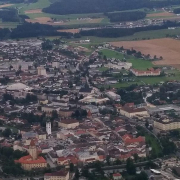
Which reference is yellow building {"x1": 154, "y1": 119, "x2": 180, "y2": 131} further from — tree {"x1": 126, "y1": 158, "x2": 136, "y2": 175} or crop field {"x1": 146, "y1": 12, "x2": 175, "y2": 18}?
crop field {"x1": 146, "y1": 12, "x2": 175, "y2": 18}

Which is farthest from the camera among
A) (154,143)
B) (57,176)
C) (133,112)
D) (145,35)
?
(145,35)

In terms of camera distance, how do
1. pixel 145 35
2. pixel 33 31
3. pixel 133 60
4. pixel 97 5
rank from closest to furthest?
pixel 133 60
pixel 145 35
pixel 33 31
pixel 97 5

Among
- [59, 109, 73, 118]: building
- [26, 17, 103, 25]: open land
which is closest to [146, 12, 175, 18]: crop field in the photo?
[26, 17, 103, 25]: open land

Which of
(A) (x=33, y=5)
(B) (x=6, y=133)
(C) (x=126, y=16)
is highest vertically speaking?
(B) (x=6, y=133)

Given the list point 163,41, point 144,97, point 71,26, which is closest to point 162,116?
point 144,97

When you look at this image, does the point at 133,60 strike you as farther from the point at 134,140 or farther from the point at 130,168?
the point at 130,168

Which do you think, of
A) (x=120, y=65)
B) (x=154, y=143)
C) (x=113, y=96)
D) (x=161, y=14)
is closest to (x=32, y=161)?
(x=154, y=143)

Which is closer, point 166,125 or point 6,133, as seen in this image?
point 6,133
